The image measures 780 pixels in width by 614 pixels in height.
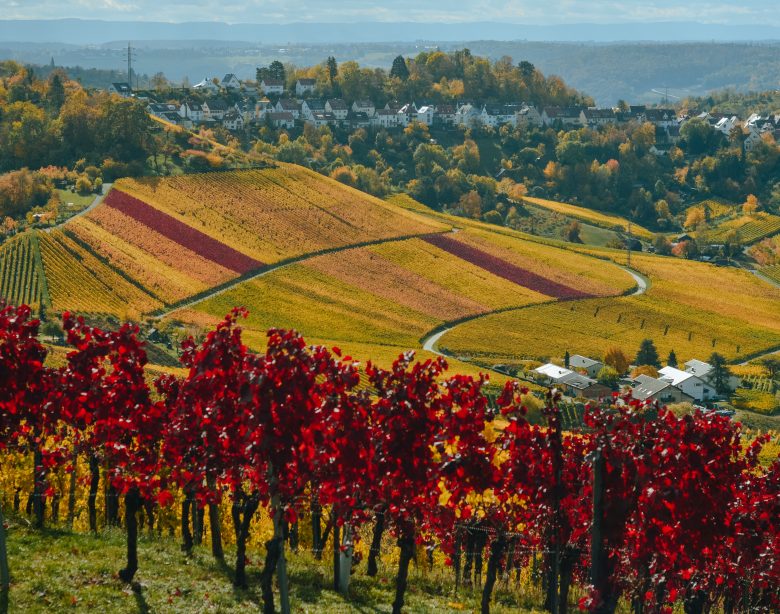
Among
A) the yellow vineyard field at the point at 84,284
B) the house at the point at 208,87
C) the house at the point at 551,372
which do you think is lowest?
the house at the point at 551,372

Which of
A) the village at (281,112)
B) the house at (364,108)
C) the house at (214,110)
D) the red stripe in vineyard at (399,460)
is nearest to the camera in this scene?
the red stripe in vineyard at (399,460)

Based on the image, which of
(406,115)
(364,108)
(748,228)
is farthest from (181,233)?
(364,108)

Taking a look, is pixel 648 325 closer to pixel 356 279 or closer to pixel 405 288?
pixel 405 288

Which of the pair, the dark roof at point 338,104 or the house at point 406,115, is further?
the dark roof at point 338,104

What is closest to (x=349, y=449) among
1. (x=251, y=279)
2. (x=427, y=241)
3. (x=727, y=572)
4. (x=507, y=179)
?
(x=727, y=572)

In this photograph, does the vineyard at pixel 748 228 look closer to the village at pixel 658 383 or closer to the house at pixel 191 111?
the village at pixel 658 383

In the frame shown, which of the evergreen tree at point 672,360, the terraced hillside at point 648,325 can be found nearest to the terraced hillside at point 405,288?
the terraced hillside at point 648,325

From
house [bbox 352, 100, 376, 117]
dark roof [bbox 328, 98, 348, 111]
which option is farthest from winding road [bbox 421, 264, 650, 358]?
dark roof [bbox 328, 98, 348, 111]
